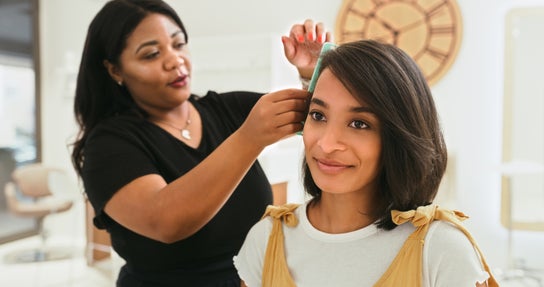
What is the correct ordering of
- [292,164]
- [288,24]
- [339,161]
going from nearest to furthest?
[339,161], [292,164], [288,24]

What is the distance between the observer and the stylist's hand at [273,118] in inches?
37.3

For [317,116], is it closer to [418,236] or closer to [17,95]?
[418,236]

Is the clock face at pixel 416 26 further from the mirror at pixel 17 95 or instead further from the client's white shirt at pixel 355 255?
the mirror at pixel 17 95

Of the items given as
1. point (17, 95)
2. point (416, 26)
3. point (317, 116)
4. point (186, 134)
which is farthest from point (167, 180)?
point (17, 95)

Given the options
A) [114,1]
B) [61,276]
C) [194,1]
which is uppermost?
[194,1]

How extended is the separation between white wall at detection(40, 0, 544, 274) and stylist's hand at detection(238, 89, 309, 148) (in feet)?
9.80

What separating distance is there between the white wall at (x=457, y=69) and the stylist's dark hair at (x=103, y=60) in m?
2.70

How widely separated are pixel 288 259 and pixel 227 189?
0.60 feet

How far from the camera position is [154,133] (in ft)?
3.98

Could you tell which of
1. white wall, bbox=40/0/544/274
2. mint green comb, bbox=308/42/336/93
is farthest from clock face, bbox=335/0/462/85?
mint green comb, bbox=308/42/336/93

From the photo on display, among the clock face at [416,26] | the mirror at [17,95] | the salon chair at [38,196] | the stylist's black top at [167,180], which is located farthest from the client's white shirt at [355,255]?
the mirror at [17,95]

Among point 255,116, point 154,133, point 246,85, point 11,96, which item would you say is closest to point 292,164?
point 246,85

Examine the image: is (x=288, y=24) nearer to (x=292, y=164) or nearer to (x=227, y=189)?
(x=292, y=164)

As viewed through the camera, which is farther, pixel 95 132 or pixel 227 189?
pixel 95 132
